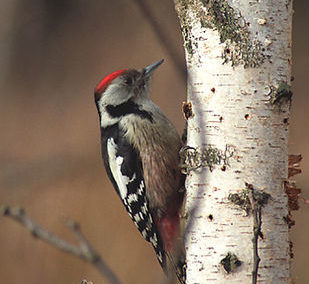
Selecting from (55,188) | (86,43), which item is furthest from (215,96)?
(86,43)

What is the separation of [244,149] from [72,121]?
5.15 meters

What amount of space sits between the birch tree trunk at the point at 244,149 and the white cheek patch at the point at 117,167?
1.16m

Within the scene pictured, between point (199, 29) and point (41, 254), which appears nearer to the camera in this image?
point (199, 29)

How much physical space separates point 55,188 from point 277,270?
15.3ft

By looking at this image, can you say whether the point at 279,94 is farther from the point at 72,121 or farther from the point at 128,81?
the point at 72,121

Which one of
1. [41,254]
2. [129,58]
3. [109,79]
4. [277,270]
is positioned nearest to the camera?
[277,270]

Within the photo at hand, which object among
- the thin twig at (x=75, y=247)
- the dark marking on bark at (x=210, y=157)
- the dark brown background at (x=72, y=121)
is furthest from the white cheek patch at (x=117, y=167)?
the dark brown background at (x=72, y=121)

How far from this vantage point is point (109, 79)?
3.01 meters

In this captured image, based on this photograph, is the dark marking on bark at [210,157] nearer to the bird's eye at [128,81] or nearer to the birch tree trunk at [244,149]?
the birch tree trunk at [244,149]

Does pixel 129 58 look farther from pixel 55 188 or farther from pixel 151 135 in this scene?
pixel 151 135

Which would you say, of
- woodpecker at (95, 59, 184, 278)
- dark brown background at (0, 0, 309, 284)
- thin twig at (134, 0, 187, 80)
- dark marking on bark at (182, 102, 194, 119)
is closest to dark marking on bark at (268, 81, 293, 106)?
dark marking on bark at (182, 102, 194, 119)

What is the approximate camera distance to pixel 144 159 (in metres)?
2.80

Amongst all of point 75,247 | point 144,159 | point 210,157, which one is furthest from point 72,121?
point 75,247

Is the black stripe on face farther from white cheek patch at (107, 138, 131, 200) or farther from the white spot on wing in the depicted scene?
the white spot on wing
